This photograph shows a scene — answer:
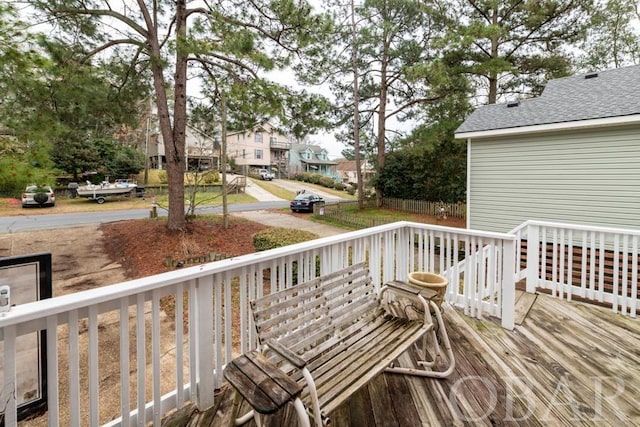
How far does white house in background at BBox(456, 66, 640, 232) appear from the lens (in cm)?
636

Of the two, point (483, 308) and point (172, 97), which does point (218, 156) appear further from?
point (483, 308)

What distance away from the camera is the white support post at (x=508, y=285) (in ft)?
10.0

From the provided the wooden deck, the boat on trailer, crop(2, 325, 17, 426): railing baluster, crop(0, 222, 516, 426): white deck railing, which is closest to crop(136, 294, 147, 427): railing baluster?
crop(0, 222, 516, 426): white deck railing

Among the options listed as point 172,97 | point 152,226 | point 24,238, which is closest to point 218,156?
point 172,97

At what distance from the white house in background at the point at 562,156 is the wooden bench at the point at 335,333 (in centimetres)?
689

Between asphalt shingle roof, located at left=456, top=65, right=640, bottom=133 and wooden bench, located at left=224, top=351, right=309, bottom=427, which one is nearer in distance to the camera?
wooden bench, located at left=224, top=351, right=309, bottom=427

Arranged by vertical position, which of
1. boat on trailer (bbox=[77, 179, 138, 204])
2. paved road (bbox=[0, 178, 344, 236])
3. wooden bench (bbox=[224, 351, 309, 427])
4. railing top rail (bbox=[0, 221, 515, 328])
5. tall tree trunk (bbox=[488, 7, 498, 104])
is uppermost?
tall tree trunk (bbox=[488, 7, 498, 104])

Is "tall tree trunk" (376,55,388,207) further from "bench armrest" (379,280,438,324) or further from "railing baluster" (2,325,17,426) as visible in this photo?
"railing baluster" (2,325,17,426)

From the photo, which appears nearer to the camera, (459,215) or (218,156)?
(218,156)

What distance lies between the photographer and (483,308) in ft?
11.3

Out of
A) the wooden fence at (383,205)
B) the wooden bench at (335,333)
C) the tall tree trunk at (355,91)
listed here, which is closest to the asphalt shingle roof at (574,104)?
the wooden fence at (383,205)

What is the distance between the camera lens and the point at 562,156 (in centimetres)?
716

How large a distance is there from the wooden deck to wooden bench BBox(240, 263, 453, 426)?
22cm

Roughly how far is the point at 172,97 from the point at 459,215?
13162 mm
